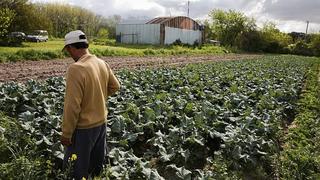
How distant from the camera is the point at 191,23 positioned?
177 feet

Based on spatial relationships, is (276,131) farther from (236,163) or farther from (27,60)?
(27,60)

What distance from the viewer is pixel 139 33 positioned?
4762 centimetres

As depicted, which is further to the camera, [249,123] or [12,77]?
[12,77]

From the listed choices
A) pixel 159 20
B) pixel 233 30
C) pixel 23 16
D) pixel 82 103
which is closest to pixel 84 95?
pixel 82 103

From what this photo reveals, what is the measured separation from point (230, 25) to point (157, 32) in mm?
15586

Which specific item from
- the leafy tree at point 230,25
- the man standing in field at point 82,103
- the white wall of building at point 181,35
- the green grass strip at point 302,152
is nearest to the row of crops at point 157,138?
the green grass strip at point 302,152

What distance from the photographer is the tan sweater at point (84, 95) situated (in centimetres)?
374

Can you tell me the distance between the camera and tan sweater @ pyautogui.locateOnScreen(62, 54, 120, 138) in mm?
3742

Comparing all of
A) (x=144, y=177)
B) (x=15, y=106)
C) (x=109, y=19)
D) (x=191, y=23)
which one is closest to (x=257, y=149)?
(x=144, y=177)

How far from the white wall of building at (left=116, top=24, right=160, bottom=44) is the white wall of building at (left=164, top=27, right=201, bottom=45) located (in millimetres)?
1430

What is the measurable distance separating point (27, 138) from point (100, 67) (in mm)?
1551

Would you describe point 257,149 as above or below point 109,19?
below

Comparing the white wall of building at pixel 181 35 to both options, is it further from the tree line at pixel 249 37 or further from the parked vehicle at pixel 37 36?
the parked vehicle at pixel 37 36

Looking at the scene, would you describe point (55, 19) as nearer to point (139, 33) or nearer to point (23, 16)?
point (139, 33)
